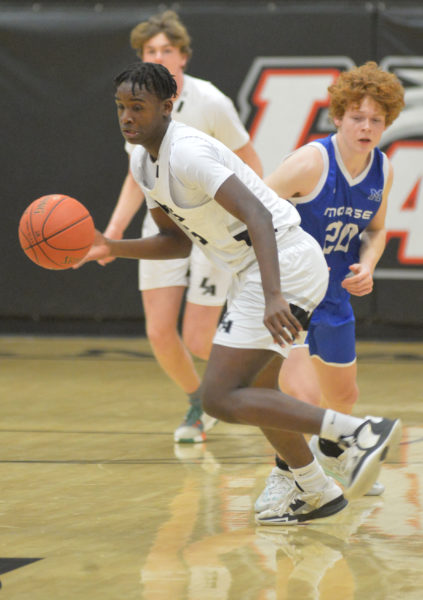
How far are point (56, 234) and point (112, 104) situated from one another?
5.43 meters

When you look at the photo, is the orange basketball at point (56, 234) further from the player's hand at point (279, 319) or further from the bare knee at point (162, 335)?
the bare knee at point (162, 335)

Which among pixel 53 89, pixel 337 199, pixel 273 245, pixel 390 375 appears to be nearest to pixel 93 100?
pixel 53 89

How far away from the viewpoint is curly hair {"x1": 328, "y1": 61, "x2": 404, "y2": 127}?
4.19 meters

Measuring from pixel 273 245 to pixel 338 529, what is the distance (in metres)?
1.12

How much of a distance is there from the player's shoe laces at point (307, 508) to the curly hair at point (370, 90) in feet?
4.99

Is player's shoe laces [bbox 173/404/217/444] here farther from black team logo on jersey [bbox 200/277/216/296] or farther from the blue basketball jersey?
the blue basketball jersey

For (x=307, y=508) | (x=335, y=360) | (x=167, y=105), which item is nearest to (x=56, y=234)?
(x=167, y=105)

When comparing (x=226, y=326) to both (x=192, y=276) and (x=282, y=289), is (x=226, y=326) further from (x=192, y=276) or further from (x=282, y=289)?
(x=192, y=276)

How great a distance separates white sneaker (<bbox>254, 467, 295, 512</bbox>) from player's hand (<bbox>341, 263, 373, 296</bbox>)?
2.47 ft

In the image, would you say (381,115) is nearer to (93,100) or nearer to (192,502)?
(192,502)

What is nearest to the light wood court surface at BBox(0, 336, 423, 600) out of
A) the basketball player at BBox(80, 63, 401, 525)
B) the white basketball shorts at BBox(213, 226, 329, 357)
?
the basketball player at BBox(80, 63, 401, 525)

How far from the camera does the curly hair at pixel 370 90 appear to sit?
419 centimetres

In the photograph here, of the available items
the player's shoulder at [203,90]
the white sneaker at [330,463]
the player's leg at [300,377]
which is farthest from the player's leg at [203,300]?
the white sneaker at [330,463]

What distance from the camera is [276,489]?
13.1ft
